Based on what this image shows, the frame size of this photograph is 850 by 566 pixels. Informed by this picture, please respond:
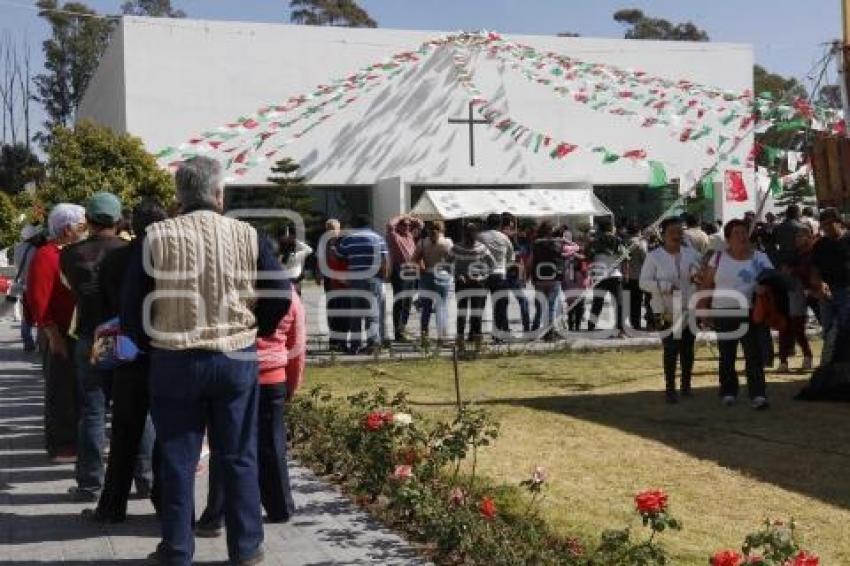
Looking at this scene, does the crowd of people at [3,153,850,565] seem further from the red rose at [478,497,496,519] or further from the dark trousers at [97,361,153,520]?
the red rose at [478,497,496,519]

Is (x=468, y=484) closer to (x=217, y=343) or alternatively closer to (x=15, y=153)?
(x=217, y=343)

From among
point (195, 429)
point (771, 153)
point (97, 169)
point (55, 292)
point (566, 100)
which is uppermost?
point (566, 100)

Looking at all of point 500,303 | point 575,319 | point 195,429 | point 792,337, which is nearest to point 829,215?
point 792,337

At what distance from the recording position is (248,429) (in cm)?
434

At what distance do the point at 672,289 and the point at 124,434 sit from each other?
497cm

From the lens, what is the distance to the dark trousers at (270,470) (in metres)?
5.06

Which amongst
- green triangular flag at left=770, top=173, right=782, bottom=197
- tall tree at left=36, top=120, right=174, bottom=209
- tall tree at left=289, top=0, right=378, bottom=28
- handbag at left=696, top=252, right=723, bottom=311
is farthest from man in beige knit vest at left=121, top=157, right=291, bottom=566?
tall tree at left=289, top=0, right=378, bottom=28

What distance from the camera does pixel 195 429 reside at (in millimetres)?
4215

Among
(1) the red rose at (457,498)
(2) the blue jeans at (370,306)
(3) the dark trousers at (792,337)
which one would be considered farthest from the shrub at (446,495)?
(2) the blue jeans at (370,306)

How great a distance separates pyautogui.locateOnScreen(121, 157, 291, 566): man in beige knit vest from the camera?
13.6 ft

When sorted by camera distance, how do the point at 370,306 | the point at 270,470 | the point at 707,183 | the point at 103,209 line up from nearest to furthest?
the point at 270,470
the point at 103,209
the point at 370,306
the point at 707,183

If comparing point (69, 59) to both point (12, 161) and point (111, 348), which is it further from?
point (111, 348)

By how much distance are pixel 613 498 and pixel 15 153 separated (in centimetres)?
5958

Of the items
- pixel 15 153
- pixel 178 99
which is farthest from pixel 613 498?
pixel 15 153
